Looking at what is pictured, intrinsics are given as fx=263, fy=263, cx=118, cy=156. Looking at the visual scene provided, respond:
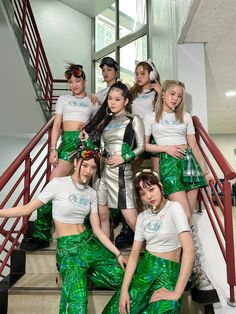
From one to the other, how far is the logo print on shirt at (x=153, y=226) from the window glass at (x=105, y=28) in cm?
732

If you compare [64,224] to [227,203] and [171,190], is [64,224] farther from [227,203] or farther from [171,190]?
[227,203]

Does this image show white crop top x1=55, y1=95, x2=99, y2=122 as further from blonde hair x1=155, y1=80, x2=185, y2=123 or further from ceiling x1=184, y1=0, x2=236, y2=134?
ceiling x1=184, y1=0, x2=236, y2=134

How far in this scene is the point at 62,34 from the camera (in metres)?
7.33

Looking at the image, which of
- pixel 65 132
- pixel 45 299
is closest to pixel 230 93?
pixel 65 132

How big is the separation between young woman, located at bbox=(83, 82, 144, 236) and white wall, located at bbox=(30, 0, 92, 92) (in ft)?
17.9

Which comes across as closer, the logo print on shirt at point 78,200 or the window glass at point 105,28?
the logo print on shirt at point 78,200

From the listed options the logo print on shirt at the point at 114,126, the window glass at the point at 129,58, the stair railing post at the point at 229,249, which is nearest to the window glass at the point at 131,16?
the window glass at the point at 129,58

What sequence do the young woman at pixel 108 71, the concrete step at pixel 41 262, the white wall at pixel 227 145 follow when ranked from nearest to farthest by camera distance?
the concrete step at pixel 41 262
the young woman at pixel 108 71
the white wall at pixel 227 145

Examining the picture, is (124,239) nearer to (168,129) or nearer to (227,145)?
(168,129)

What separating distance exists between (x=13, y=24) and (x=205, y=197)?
9.69 feet

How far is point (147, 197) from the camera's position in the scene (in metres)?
1.53

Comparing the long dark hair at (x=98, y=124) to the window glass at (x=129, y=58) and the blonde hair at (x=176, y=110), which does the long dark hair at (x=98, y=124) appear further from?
the window glass at (x=129, y=58)

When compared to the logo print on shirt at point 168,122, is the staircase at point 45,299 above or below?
below

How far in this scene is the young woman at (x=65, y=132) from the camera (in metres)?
2.13
